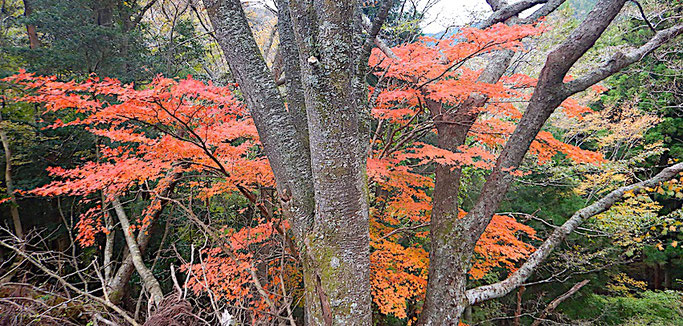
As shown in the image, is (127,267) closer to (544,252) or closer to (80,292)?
(80,292)

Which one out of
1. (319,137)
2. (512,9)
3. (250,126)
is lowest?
(250,126)

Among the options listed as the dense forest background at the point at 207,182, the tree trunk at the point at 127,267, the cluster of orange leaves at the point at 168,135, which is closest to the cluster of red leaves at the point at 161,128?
the cluster of orange leaves at the point at 168,135

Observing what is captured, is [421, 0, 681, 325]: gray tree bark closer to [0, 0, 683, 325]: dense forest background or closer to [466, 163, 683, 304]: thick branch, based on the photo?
[466, 163, 683, 304]: thick branch

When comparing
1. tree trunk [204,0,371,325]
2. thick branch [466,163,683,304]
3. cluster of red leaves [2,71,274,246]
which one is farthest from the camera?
thick branch [466,163,683,304]

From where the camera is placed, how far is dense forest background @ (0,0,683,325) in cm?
472

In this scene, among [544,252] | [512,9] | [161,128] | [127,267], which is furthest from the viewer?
[127,267]

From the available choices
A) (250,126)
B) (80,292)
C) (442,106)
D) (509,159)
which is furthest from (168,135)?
(509,159)

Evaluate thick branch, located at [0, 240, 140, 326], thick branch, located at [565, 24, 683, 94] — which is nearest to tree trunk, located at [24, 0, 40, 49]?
thick branch, located at [0, 240, 140, 326]

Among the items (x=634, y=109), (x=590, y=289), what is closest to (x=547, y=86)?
(x=590, y=289)

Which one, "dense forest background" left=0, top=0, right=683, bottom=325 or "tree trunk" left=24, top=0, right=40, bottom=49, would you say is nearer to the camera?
"dense forest background" left=0, top=0, right=683, bottom=325

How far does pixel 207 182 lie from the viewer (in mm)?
4684

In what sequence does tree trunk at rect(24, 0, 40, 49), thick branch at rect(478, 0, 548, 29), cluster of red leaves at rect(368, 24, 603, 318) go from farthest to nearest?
tree trunk at rect(24, 0, 40, 49), thick branch at rect(478, 0, 548, 29), cluster of red leaves at rect(368, 24, 603, 318)

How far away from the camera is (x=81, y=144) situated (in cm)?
551

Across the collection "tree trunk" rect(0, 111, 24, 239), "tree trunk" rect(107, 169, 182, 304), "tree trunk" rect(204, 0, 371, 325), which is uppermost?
"tree trunk" rect(204, 0, 371, 325)
